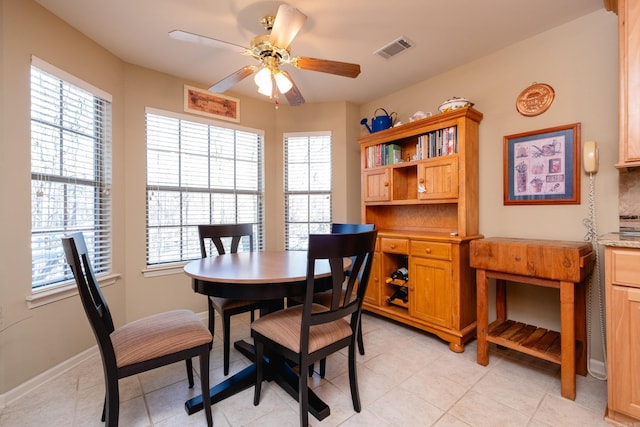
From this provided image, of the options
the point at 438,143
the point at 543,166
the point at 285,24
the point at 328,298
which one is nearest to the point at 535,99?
the point at 543,166

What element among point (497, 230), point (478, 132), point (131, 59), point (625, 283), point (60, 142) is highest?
point (131, 59)

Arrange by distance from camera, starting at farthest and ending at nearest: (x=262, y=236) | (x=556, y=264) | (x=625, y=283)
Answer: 1. (x=262, y=236)
2. (x=556, y=264)
3. (x=625, y=283)

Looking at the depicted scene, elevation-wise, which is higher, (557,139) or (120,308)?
(557,139)

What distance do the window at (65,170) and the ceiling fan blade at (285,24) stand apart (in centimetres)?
167

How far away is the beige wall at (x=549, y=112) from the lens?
6.53 ft

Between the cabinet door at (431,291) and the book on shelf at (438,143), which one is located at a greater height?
the book on shelf at (438,143)

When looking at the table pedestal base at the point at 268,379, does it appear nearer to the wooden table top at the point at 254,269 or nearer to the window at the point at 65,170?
the wooden table top at the point at 254,269

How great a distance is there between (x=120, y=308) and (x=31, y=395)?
874mm

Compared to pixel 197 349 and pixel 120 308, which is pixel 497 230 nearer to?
pixel 197 349

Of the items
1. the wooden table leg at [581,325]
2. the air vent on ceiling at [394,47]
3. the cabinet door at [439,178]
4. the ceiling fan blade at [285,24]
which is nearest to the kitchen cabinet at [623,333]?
the wooden table leg at [581,325]

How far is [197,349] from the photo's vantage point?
4.98 ft

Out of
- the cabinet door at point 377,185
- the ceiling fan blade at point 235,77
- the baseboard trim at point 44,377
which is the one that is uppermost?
the ceiling fan blade at point 235,77

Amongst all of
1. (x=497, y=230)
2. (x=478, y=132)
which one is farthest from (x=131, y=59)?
(x=497, y=230)

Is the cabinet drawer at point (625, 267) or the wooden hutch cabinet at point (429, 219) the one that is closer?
the cabinet drawer at point (625, 267)
